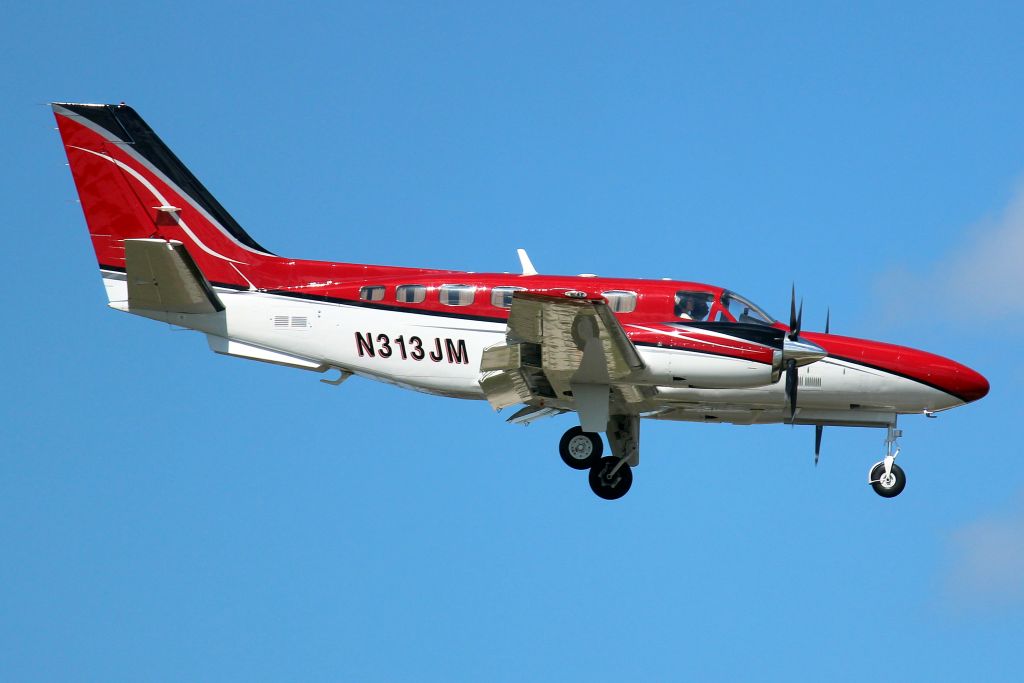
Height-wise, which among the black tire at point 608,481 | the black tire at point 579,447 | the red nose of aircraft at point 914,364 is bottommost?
the black tire at point 608,481

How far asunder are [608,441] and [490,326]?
3.49 m

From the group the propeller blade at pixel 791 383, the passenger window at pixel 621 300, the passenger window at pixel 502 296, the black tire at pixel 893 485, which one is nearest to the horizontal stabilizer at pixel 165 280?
the passenger window at pixel 502 296

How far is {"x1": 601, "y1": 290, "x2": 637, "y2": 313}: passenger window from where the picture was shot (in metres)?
24.8

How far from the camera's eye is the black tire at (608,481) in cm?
2567

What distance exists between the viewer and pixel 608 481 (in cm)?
2567

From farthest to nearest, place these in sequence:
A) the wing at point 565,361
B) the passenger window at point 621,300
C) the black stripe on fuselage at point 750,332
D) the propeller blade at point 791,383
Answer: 1. the passenger window at point 621,300
2. the propeller blade at point 791,383
3. the black stripe on fuselage at point 750,332
4. the wing at point 565,361

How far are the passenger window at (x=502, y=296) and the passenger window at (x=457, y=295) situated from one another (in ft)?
1.23

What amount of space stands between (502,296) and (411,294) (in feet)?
5.73

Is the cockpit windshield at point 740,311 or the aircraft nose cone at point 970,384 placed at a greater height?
the cockpit windshield at point 740,311

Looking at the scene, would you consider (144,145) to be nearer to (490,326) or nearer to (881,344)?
(490,326)

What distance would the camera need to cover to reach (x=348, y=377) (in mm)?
26109

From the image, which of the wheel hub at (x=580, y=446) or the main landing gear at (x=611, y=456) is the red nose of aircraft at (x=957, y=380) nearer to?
the main landing gear at (x=611, y=456)

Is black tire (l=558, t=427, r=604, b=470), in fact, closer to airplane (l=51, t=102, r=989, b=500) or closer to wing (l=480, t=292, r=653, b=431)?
airplane (l=51, t=102, r=989, b=500)

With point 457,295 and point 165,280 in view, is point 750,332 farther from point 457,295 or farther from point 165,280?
point 165,280
